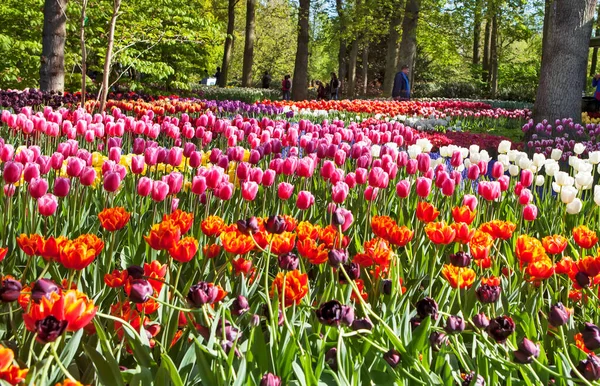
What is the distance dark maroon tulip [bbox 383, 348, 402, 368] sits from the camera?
4.97 ft

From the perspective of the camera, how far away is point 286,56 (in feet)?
173

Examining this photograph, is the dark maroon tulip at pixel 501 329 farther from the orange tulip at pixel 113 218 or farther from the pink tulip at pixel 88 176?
the pink tulip at pixel 88 176

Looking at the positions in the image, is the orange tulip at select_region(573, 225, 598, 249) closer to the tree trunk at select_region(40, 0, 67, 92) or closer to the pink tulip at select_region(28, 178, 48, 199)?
the pink tulip at select_region(28, 178, 48, 199)

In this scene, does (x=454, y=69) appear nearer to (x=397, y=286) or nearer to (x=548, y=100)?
(x=548, y=100)

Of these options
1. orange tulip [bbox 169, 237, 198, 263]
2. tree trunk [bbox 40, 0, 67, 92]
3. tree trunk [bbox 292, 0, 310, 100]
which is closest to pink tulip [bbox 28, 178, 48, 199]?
orange tulip [bbox 169, 237, 198, 263]

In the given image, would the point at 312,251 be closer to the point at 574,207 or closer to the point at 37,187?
the point at 37,187

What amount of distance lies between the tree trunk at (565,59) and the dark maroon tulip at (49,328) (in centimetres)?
1046

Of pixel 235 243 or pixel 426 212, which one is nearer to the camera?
pixel 235 243

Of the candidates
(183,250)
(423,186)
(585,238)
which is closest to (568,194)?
(423,186)

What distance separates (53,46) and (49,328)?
10.8m

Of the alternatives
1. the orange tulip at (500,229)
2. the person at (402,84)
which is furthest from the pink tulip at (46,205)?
the person at (402,84)

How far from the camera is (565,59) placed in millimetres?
10406

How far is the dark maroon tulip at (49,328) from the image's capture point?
1.09 metres

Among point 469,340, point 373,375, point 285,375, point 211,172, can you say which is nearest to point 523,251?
point 469,340
